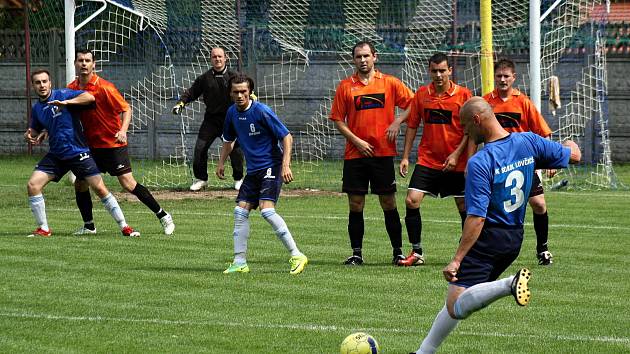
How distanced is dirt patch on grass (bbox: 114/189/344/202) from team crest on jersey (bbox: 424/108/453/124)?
6898 mm

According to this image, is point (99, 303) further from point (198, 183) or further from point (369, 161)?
point (198, 183)

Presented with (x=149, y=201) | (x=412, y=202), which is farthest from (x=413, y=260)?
(x=149, y=201)

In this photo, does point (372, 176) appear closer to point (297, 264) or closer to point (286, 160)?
point (286, 160)

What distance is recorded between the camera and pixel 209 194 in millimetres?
19094

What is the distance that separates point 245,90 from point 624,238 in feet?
14.9

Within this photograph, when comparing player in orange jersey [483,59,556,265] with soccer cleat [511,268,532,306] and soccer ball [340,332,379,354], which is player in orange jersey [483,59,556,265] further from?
soccer cleat [511,268,532,306]

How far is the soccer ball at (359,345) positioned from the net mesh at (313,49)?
12.8 metres

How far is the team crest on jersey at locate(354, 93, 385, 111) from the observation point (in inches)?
475

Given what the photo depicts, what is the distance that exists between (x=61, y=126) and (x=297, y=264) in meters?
4.21

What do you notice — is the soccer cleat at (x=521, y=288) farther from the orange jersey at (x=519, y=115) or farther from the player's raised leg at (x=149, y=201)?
the player's raised leg at (x=149, y=201)

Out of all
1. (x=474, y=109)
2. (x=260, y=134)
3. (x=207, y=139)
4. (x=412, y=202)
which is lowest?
(x=412, y=202)

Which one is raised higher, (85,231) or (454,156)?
(454,156)

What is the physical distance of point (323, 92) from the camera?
24969 millimetres

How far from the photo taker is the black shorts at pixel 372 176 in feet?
39.4
